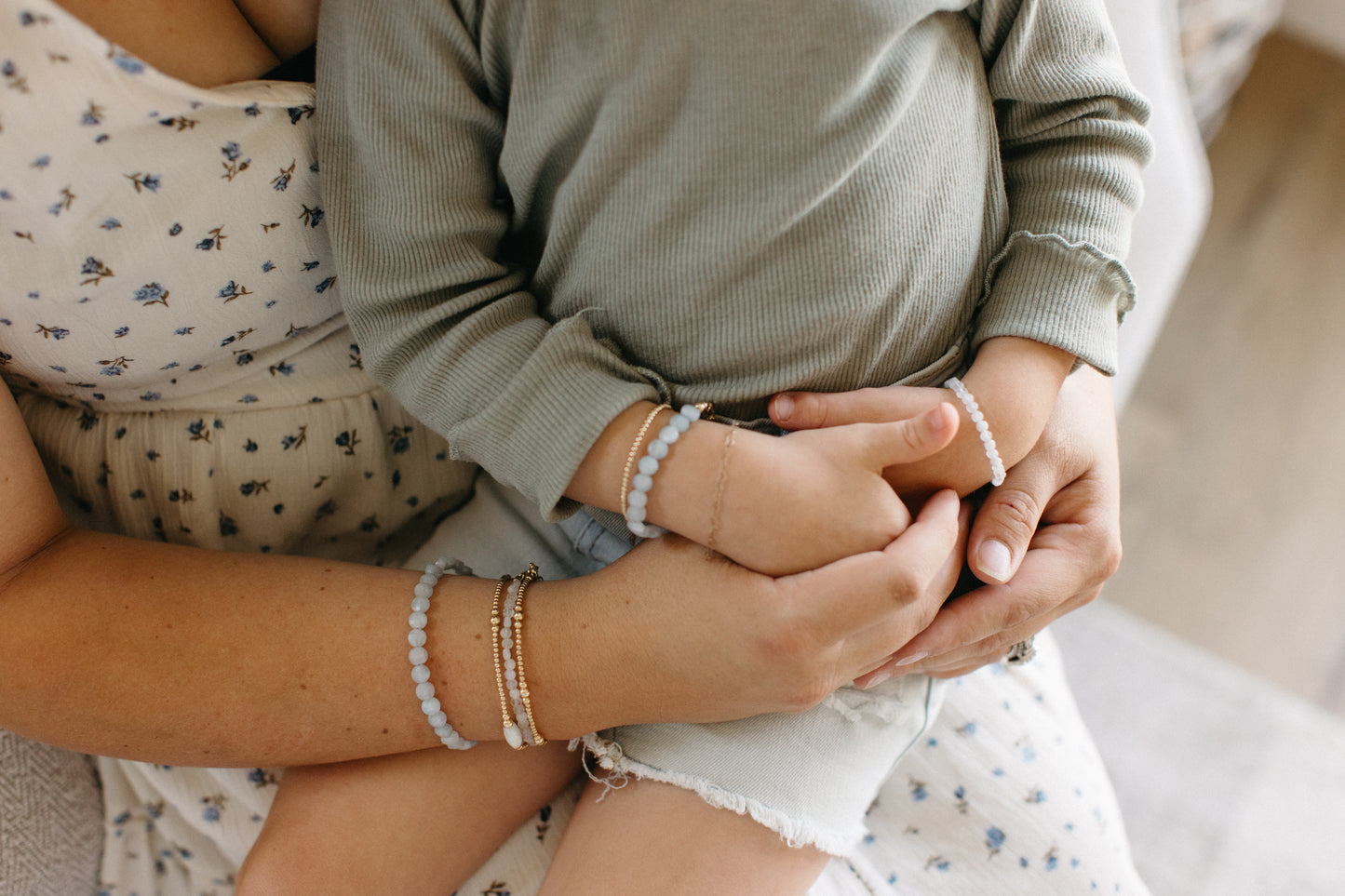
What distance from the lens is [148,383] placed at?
2.53 ft

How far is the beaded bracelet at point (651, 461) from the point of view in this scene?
2.24 feet

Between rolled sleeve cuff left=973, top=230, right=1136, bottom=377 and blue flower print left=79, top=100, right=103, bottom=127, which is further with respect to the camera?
rolled sleeve cuff left=973, top=230, right=1136, bottom=377

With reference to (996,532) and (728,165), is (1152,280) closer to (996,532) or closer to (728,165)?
(996,532)

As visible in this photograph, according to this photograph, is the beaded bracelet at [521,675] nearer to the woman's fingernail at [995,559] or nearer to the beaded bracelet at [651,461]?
the beaded bracelet at [651,461]

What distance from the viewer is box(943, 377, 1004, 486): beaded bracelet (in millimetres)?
708

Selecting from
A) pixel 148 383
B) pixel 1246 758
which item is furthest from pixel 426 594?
pixel 1246 758

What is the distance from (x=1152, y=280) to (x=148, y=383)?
3.80ft

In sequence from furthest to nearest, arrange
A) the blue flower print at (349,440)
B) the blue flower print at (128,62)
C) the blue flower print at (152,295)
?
the blue flower print at (349,440)
the blue flower print at (152,295)
the blue flower print at (128,62)

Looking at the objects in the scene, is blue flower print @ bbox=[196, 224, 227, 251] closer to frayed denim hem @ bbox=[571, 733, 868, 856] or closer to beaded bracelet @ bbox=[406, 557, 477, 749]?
beaded bracelet @ bbox=[406, 557, 477, 749]

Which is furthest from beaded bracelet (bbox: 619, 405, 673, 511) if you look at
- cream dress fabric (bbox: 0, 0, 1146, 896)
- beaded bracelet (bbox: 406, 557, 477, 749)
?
cream dress fabric (bbox: 0, 0, 1146, 896)

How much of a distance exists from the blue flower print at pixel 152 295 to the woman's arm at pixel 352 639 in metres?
0.13

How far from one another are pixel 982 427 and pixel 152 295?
26.4 inches

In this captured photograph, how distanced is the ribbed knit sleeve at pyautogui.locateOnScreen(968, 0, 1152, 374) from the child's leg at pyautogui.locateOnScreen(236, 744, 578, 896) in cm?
60

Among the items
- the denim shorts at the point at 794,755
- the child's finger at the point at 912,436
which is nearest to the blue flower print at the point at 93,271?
the denim shorts at the point at 794,755
